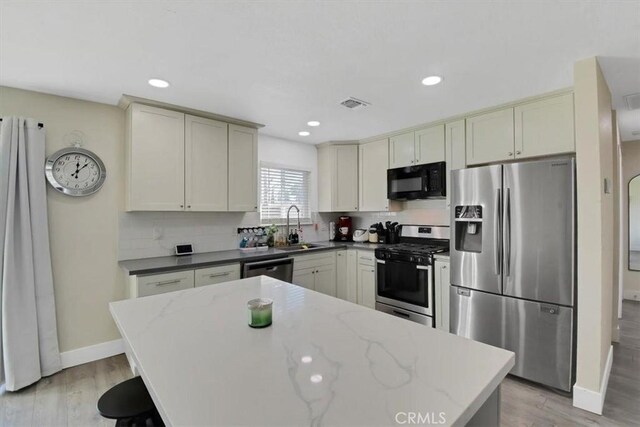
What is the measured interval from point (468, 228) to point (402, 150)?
139 centimetres

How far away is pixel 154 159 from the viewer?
285 centimetres

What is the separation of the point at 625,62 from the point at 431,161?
168 centimetres

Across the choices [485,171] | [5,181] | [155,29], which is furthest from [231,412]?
[5,181]

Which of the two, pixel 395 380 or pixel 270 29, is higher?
pixel 270 29

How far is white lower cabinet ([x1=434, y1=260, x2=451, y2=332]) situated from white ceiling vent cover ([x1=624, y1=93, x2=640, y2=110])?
7.03 feet

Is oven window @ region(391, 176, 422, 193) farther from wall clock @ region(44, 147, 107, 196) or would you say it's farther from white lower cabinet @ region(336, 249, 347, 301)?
wall clock @ region(44, 147, 107, 196)

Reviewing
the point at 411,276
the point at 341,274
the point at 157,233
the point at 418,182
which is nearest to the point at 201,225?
the point at 157,233

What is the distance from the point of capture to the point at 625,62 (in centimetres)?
208

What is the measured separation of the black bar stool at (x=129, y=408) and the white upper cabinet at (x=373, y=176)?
3319mm

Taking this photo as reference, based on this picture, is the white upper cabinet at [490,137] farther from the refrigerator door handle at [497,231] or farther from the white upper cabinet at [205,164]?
the white upper cabinet at [205,164]

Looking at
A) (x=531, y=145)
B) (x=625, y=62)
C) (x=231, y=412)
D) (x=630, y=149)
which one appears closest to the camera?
(x=231, y=412)

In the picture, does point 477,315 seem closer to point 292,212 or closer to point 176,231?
point 292,212

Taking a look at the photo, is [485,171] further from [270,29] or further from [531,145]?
[270,29]

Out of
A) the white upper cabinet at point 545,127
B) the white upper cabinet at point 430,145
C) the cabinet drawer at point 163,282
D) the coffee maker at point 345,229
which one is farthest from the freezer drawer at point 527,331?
the cabinet drawer at point 163,282
